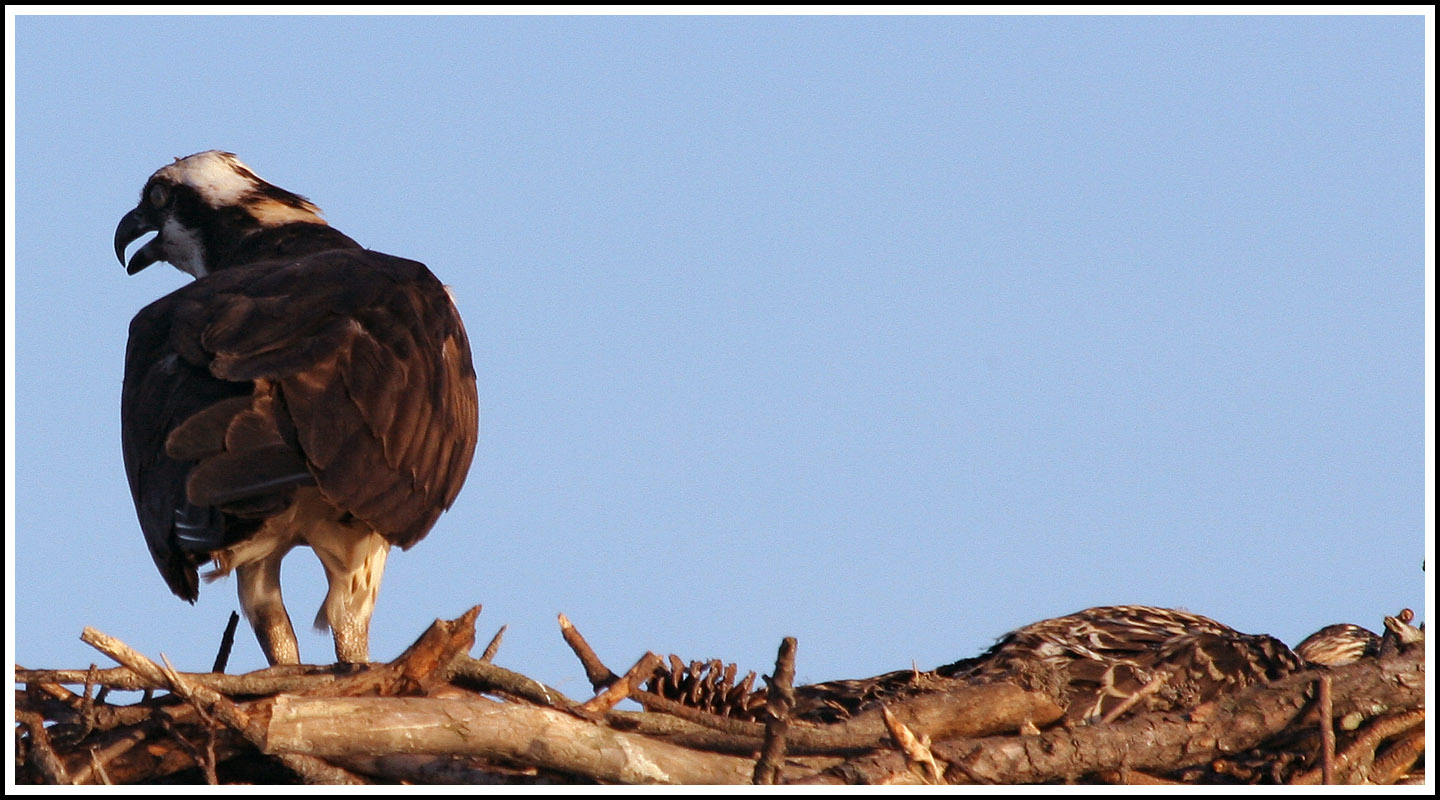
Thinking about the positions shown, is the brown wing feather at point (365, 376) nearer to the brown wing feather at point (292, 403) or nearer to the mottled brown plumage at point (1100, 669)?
the brown wing feather at point (292, 403)

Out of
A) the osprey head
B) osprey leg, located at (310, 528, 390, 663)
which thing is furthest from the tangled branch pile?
the osprey head

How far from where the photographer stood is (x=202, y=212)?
9.49 m

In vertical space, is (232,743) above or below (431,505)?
below

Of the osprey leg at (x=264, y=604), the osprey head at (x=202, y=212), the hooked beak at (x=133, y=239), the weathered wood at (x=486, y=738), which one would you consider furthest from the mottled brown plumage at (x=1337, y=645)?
the hooked beak at (x=133, y=239)

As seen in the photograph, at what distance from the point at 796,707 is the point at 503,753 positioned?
1339mm

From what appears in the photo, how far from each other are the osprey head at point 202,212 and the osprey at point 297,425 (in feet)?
4.44

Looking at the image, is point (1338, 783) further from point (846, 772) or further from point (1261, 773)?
point (846, 772)

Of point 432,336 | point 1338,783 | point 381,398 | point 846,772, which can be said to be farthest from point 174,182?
point 1338,783

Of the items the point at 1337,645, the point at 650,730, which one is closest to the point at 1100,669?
the point at 1337,645

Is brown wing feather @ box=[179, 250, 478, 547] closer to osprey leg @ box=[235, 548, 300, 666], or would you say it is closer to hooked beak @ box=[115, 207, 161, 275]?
osprey leg @ box=[235, 548, 300, 666]

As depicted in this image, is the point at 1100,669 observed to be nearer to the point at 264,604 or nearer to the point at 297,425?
the point at 297,425

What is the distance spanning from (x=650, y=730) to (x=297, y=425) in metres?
1.76

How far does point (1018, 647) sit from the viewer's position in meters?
6.68

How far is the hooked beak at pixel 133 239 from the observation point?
9.64 metres
